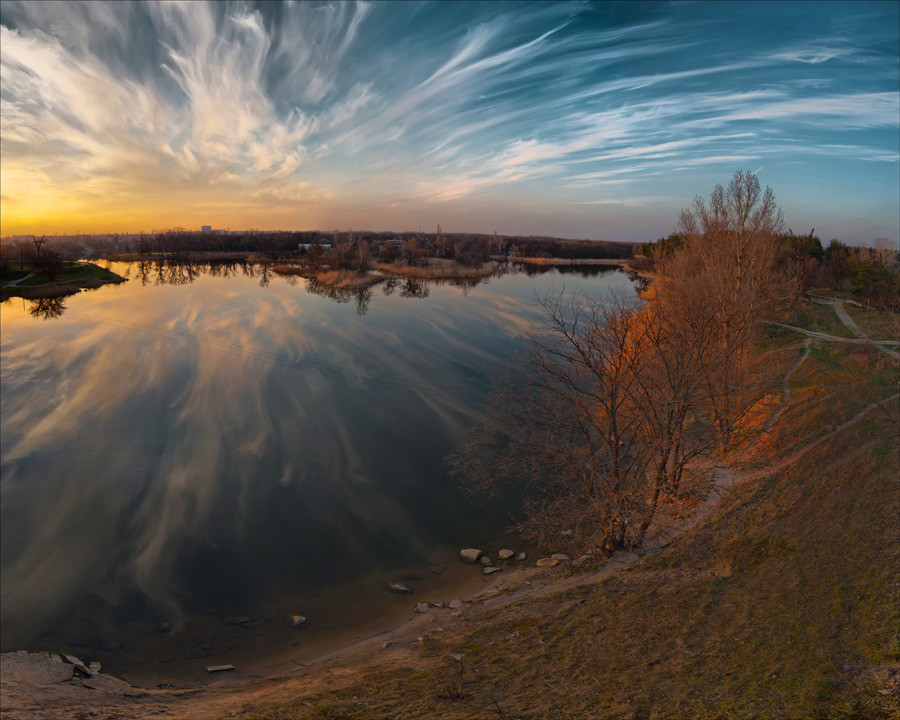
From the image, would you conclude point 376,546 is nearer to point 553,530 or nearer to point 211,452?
point 553,530

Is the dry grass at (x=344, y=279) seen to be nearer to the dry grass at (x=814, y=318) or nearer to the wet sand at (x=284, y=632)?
the dry grass at (x=814, y=318)

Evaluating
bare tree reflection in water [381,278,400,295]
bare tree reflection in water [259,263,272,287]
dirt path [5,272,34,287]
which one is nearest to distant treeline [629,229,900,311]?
bare tree reflection in water [381,278,400,295]

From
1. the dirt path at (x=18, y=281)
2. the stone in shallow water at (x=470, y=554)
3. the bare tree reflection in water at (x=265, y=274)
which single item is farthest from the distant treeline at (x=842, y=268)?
the dirt path at (x=18, y=281)

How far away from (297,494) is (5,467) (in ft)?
39.8

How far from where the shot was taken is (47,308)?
186ft

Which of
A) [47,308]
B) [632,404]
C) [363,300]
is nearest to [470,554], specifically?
[632,404]

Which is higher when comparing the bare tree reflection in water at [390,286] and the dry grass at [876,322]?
the bare tree reflection in water at [390,286]

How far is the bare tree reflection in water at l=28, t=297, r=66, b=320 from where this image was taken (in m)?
52.2

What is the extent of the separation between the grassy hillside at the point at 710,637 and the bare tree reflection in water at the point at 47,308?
59.3m

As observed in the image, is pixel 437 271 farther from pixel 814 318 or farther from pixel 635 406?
pixel 635 406

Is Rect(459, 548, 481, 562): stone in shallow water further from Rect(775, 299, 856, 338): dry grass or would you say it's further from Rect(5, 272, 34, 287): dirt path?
Rect(5, 272, 34, 287): dirt path

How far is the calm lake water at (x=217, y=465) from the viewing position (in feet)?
44.0

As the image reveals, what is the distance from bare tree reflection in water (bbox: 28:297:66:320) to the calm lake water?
31.8 ft

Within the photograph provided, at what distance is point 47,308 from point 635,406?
68.0 meters
